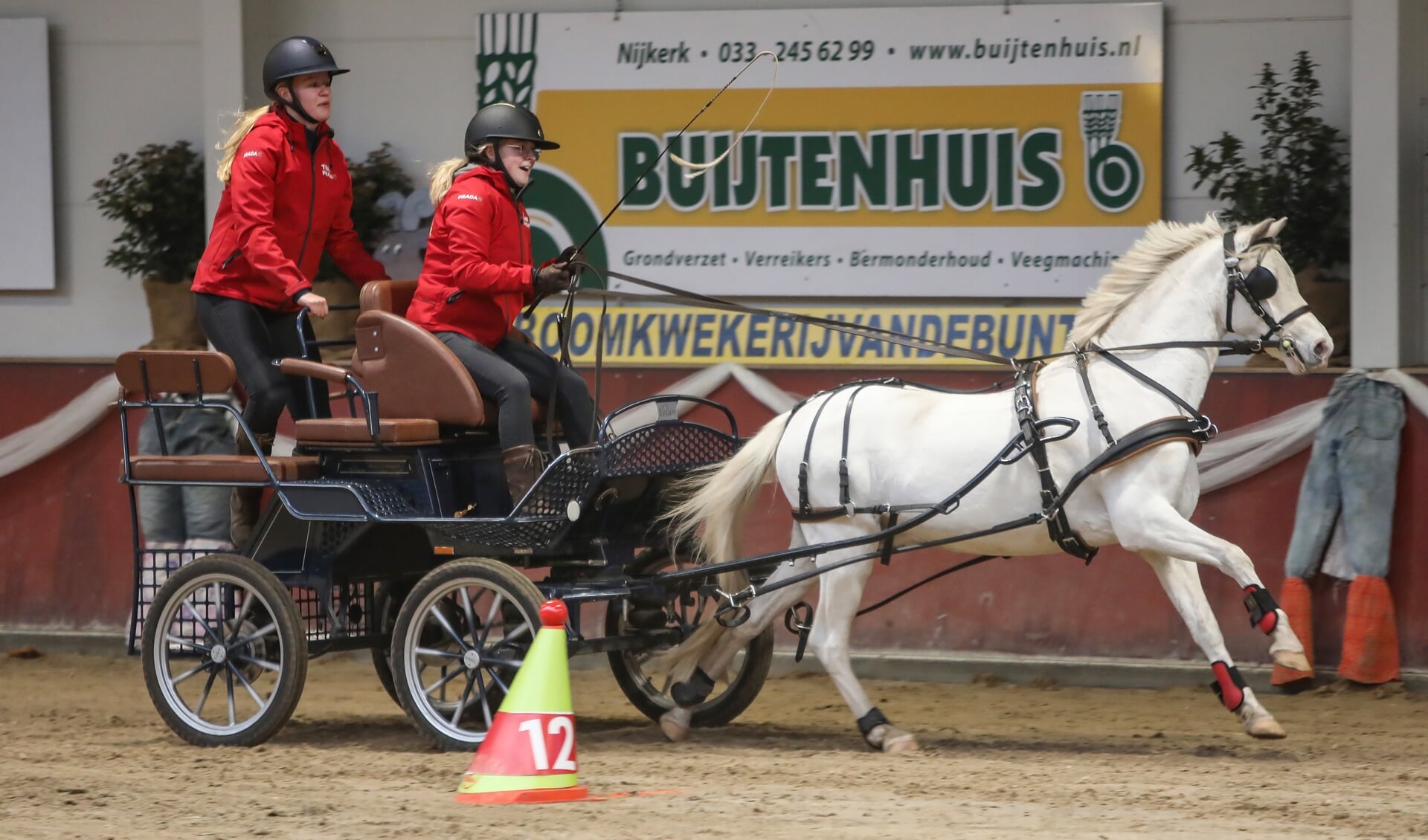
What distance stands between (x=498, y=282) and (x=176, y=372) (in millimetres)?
1264

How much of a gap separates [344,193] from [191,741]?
2.14 meters

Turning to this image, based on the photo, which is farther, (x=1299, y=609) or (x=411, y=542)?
(x=1299, y=609)

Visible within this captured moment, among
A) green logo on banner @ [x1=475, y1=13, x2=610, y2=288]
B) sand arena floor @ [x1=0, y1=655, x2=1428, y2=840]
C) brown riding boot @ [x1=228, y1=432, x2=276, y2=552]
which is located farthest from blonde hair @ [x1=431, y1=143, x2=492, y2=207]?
green logo on banner @ [x1=475, y1=13, x2=610, y2=288]

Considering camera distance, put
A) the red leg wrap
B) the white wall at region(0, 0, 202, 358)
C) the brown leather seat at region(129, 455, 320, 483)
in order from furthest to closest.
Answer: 1. the white wall at region(0, 0, 202, 358)
2. the brown leather seat at region(129, 455, 320, 483)
3. the red leg wrap

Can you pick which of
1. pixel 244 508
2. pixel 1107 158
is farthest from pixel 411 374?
pixel 1107 158

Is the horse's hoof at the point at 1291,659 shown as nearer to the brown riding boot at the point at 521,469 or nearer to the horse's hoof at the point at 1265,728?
the horse's hoof at the point at 1265,728

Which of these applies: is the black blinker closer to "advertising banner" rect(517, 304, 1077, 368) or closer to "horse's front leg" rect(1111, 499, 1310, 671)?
"horse's front leg" rect(1111, 499, 1310, 671)

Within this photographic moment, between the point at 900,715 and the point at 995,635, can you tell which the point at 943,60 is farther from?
the point at 900,715

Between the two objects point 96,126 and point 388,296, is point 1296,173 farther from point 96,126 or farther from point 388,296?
point 96,126

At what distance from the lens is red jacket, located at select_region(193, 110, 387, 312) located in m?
6.25

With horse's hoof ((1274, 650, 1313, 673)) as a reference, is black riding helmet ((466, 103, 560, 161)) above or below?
above

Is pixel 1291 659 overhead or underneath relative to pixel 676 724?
overhead

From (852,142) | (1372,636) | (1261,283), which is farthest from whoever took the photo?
(852,142)

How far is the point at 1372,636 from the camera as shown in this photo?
25.0 ft
